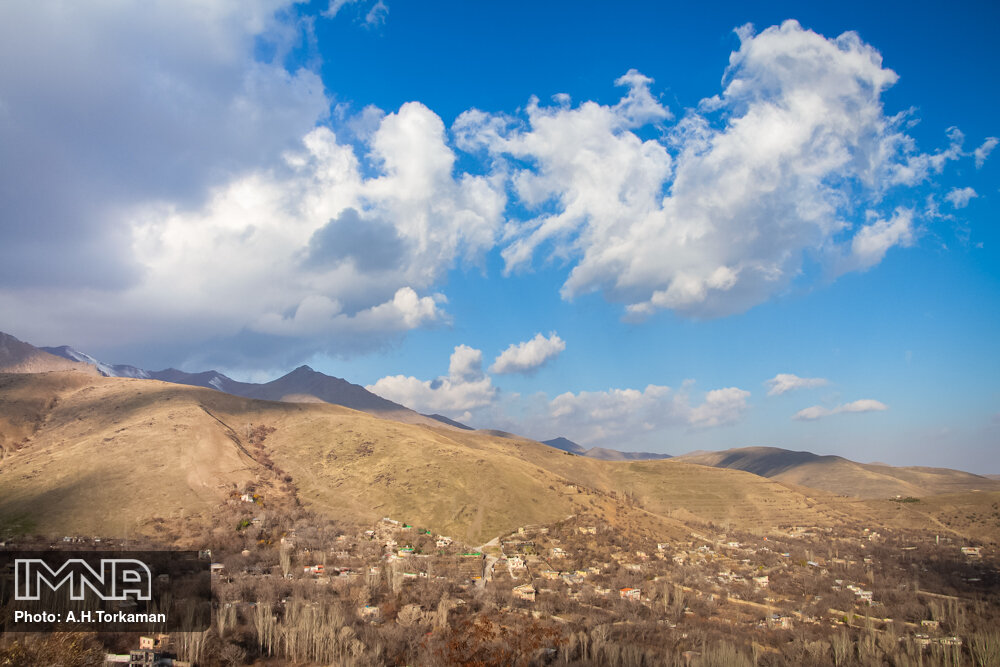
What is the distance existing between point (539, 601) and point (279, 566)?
88.9 ft

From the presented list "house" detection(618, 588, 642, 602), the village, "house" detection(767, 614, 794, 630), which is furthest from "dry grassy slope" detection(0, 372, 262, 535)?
"house" detection(767, 614, 794, 630)

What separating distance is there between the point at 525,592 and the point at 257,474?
51163 millimetres

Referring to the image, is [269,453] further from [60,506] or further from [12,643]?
[12,643]

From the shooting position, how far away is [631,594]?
5056 cm

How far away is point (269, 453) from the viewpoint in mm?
93125

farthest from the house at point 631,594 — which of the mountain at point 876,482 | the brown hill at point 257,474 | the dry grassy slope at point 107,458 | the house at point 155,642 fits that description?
the mountain at point 876,482

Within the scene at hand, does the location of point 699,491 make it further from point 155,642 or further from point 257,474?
point 155,642

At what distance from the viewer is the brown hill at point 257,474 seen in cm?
6297

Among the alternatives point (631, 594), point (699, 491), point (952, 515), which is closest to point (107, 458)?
point (631, 594)

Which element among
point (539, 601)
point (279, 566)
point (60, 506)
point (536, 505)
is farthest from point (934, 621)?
point (60, 506)

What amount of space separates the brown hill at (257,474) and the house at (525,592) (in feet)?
62.1

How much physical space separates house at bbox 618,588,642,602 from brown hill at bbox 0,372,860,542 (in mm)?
22767

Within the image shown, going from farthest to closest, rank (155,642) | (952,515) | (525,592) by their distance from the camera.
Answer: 1. (952,515)
2. (525,592)
3. (155,642)

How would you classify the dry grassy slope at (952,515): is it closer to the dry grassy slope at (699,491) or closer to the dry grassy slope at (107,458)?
the dry grassy slope at (699,491)
